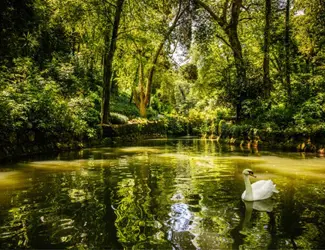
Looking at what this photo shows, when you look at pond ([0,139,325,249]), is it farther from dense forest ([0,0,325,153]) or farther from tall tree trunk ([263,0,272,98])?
tall tree trunk ([263,0,272,98])

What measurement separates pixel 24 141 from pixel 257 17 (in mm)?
17241

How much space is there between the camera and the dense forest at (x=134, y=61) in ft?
43.7

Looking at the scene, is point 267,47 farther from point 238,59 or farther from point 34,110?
point 34,110

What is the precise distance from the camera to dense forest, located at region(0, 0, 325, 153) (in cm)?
1330

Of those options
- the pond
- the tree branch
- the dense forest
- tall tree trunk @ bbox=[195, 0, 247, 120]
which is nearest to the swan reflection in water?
the pond

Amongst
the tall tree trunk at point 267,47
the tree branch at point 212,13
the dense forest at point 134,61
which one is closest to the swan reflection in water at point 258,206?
the dense forest at point 134,61

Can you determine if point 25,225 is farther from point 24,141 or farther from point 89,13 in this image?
point 89,13

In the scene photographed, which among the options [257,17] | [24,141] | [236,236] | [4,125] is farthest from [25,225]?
[257,17]

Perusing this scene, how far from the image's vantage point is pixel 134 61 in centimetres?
2852

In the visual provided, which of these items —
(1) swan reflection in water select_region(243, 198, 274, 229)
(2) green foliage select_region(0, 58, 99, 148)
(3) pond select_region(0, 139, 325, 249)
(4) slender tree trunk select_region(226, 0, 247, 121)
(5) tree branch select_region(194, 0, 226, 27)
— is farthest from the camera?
(5) tree branch select_region(194, 0, 226, 27)

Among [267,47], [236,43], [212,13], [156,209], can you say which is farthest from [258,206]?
[212,13]

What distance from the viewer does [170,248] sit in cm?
389

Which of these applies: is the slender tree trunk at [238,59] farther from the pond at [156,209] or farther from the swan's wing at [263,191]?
the swan's wing at [263,191]

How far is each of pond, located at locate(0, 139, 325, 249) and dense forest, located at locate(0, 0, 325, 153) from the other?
188 inches
